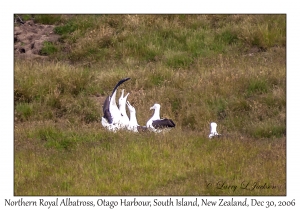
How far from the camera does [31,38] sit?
20.2m

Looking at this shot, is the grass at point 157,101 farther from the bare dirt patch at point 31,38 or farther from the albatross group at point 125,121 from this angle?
the bare dirt patch at point 31,38

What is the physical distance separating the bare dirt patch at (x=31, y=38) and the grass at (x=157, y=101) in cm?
37

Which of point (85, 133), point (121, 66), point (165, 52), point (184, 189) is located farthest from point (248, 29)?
point (184, 189)

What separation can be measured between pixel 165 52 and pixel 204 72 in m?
2.18

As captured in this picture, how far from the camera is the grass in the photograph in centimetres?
1034

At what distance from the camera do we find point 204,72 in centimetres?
1606

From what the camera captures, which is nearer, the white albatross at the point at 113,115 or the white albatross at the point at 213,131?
the white albatross at the point at 213,131

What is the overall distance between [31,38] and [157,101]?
6924 mm

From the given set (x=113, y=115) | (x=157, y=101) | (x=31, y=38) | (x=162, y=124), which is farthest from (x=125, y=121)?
(x=31, y=38)

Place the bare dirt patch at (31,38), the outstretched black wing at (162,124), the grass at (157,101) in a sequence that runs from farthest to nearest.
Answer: the bare dirt patch at (31,38)
the outstretched black wing at (162,124)
the grass at (157,101)

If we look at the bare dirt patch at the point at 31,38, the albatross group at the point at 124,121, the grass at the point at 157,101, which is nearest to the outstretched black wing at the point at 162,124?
the albatross group at the point at 124,121

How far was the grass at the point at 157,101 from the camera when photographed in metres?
10.3

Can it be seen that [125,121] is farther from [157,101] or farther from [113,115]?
[157,101]

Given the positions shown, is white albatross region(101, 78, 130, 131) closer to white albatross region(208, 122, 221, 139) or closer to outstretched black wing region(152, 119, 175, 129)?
outstretched black wing region(152, 119, 175, 129)
